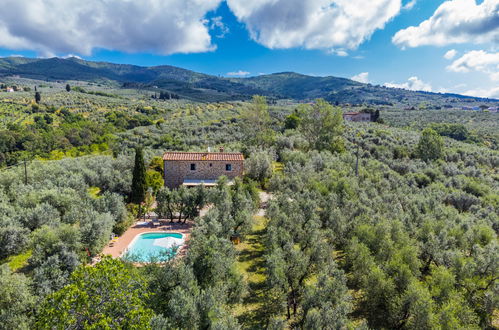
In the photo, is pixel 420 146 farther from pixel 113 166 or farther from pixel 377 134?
pixel 113 166

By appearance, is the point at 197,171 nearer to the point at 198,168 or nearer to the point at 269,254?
the point at 198,168

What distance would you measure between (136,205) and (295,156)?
72.0 feet

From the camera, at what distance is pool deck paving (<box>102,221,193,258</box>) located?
18062mm

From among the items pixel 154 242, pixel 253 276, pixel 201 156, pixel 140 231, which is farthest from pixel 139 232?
pixel 201 156

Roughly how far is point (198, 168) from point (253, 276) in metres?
17.2

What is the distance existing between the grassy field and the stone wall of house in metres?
9.29

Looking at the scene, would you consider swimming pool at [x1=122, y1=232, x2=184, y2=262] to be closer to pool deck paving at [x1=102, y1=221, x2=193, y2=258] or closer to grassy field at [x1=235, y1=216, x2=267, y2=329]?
pool deck paving at [x1=102, y1=221, x2=193, y2=258]

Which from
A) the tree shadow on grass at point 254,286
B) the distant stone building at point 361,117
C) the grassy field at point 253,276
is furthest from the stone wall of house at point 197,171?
the distant stone building at point 361,117

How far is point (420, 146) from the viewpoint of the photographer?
144 feet

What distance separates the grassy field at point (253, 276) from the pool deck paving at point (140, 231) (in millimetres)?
4226

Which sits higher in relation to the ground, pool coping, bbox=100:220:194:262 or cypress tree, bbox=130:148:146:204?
cypress tree, bbox=130:148:146:204

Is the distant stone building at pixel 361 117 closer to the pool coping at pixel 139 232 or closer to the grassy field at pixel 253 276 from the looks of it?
the grassy field at pixel 253 276

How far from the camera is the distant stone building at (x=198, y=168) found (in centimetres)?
3016

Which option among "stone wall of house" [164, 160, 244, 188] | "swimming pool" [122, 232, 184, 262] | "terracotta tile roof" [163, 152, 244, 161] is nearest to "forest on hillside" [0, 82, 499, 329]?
"swimming pool" [122, 232, 184, 262]
